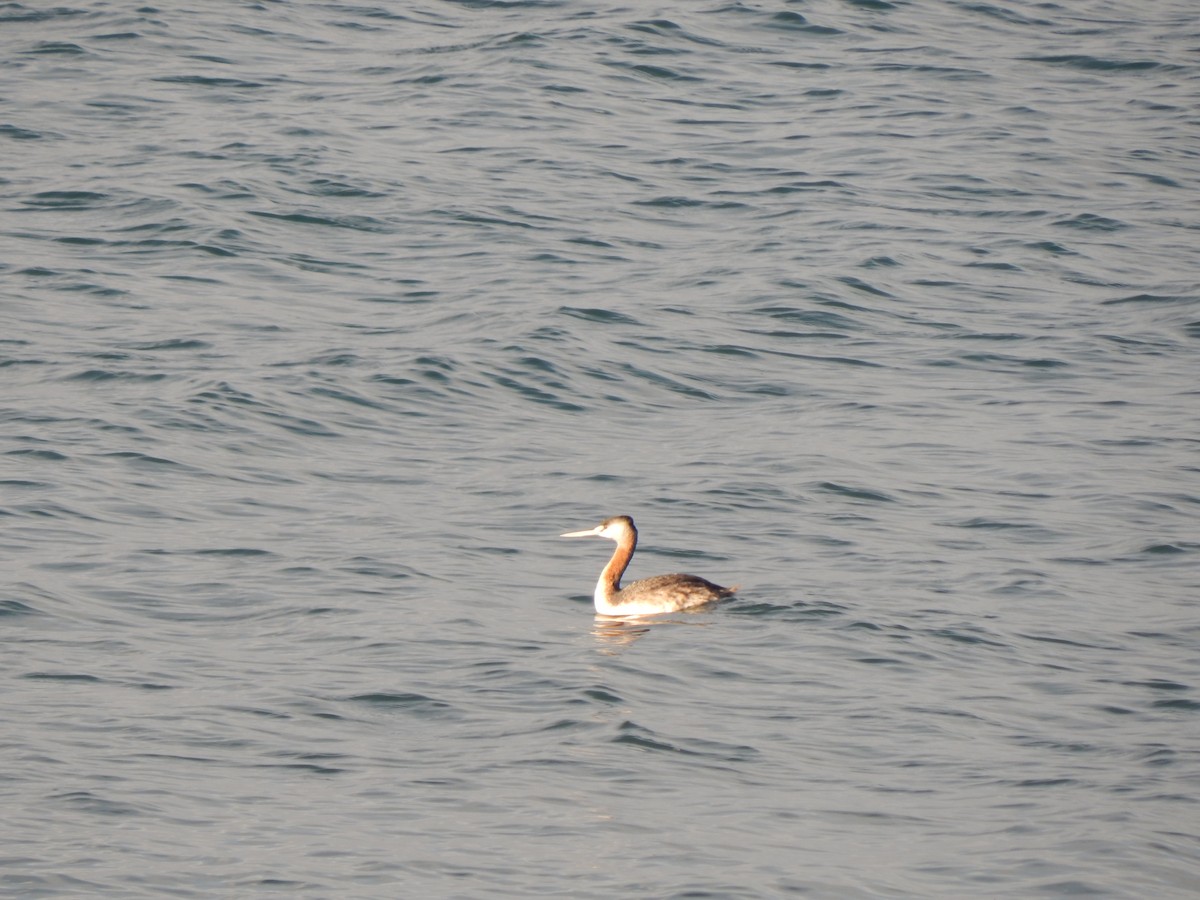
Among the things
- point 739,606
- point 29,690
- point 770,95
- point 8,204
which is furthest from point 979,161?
point 29,690

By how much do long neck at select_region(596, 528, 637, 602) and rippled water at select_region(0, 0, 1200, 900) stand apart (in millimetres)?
242

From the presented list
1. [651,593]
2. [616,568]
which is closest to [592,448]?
[616,568]

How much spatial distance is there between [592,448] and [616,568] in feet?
10.7

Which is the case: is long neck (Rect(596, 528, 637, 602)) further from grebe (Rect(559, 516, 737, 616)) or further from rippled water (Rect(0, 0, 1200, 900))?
rippled water (Rect(0, 0, 1200, 900))

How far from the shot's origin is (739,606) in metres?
12.4

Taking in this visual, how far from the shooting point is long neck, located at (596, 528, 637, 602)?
41.4 ft

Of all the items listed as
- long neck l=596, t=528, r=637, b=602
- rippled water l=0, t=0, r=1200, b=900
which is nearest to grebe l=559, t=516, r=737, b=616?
long neck l=596, t=528, r=637, b=602

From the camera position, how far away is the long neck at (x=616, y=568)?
12.6 m

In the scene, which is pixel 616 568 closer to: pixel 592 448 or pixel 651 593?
pixel 651 593

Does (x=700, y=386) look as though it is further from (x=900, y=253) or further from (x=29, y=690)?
(x=29, y=690)

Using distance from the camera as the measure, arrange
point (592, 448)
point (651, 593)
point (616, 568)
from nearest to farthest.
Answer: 1. point (651, 593)
2. point (616, 568)
3. point (592, 448)

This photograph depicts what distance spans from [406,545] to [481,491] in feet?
4.75

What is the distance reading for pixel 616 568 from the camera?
12.8 metres

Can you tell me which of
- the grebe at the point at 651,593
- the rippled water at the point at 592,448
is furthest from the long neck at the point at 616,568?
the rippled water at the point at 592,448
